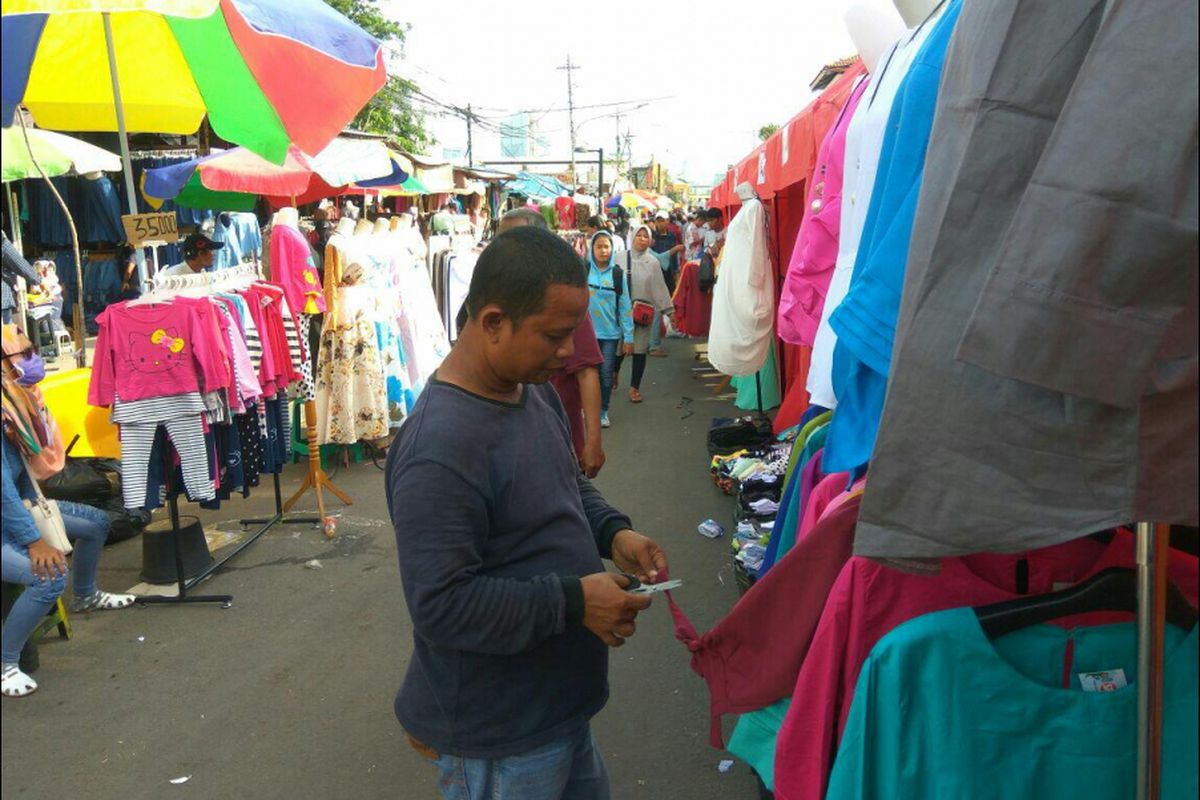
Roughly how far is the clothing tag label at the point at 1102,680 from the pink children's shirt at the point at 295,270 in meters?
5.69

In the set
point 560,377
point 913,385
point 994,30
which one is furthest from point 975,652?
point 560,377

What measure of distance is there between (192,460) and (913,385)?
4.69 m

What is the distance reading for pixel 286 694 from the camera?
4312mm

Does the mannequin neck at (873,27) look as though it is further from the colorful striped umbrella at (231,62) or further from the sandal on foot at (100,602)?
the sandal on foot at (100,602)

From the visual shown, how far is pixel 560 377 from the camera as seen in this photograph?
16.0 feet

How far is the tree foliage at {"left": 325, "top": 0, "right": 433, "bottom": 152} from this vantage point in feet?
79.8

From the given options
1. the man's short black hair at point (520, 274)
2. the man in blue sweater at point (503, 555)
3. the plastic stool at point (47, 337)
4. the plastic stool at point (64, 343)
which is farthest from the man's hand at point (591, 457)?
the plastic stool at point (47, 337)

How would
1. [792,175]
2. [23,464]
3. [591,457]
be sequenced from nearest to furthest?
[23,464] < [591,457] < [792,175]

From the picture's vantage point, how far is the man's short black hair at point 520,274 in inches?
71.2

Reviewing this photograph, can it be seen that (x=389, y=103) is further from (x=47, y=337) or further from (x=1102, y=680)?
(x=1102, y=680)

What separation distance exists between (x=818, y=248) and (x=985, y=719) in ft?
5.24

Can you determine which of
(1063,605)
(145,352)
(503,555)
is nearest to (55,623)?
(145,352)

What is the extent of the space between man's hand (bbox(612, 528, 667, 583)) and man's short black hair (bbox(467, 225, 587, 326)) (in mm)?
634

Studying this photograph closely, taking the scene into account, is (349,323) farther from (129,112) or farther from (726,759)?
(726,759)
